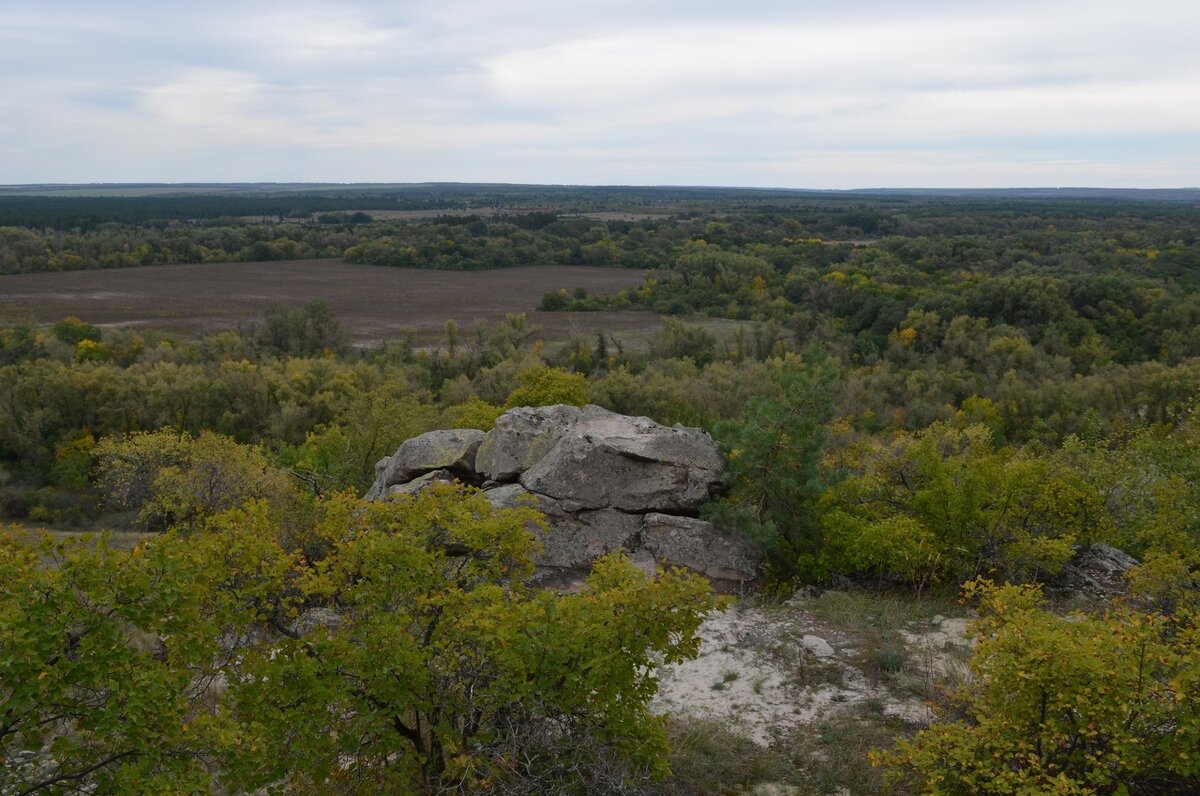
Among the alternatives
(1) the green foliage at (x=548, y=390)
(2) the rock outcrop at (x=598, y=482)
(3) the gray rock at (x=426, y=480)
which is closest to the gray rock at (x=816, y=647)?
(2) the rock outcrop at (x=598, y=482)

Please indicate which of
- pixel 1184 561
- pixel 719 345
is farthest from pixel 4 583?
pixel 719 345

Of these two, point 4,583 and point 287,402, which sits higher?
point 4,583

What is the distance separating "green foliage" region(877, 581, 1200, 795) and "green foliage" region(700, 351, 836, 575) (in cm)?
823

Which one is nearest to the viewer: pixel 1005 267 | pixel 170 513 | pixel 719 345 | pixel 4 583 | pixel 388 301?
pixel 4 583

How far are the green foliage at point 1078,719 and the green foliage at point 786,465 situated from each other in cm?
823

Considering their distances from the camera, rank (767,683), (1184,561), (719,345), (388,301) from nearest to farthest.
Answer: (767,683)
(1184,561)
(719,345)
(388,301)

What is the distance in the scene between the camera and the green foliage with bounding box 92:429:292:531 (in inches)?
891

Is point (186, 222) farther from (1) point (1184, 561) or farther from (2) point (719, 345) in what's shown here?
(1) point (1184, 561)

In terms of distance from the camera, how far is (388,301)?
7700cm

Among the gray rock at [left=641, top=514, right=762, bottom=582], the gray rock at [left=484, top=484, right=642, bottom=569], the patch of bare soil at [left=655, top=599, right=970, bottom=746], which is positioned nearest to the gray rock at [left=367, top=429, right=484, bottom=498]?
the gray rock at [left=484, top=484, right=642, bottom=569]

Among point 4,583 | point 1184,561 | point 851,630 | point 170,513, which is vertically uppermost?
point 4,583

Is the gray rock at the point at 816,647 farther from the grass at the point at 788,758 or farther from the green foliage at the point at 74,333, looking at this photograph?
the green foliage at the point at 74,333

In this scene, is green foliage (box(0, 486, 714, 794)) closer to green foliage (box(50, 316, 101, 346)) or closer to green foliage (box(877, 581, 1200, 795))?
green foliage (box(877, 581, 1200, 795))

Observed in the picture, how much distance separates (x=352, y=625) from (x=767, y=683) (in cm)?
629
